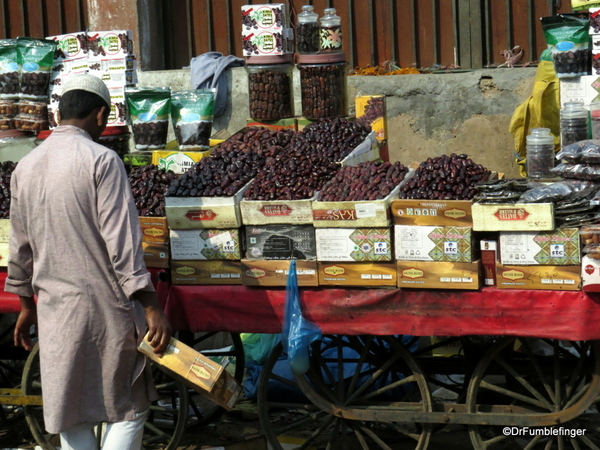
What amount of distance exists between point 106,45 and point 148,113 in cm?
47

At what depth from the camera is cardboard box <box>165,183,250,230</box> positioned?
3652 millimetres

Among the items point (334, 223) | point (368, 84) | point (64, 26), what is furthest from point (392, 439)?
point (64, 26)

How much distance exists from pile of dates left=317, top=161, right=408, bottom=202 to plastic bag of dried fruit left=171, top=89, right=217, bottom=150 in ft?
3.45

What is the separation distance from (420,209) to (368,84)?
3.54 meters

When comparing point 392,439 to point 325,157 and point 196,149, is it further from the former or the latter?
point 196,149

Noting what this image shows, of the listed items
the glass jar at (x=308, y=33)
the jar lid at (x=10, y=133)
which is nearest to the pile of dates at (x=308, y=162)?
the glass jar at (x=308, y=33)

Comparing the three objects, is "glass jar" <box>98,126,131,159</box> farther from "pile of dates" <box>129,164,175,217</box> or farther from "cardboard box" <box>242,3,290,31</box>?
"cardboard box" <box>242,3,290,31</box>

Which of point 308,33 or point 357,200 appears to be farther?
point 308,33

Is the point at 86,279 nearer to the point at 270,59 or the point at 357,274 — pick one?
the point at 357,274

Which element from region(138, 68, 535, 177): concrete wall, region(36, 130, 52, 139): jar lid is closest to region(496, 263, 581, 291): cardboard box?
region(36, 130, 52, 139): jar lid

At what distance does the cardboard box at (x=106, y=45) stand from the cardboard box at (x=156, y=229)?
1.34m

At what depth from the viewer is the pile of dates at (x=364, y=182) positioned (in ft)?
11.6

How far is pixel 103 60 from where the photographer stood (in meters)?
4.71

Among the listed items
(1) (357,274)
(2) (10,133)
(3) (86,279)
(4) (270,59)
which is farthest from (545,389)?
(2) (10,133)
